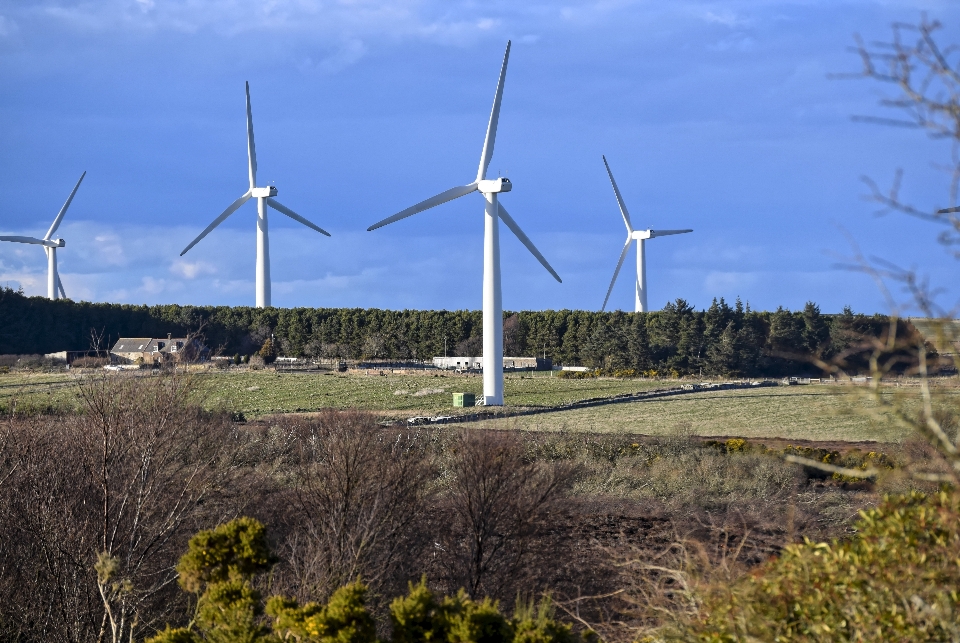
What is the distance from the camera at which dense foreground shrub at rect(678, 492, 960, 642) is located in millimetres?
6102

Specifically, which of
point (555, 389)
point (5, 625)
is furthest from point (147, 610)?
point (555, 389)

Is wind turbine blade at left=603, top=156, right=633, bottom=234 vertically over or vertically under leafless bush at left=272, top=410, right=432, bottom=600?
over

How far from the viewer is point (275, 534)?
71.2 ft

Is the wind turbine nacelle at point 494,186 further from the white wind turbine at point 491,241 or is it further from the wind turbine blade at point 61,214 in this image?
the wind turbine blade at point 61,214

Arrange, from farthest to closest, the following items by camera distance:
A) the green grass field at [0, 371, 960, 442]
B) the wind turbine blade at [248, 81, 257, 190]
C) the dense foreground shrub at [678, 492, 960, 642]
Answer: the wind turbine blade at [248, 81, 257, 190] → the green grass field at [0, 371, 960, 442] → the dense foreground shrub at [678, 492, 960, 642]

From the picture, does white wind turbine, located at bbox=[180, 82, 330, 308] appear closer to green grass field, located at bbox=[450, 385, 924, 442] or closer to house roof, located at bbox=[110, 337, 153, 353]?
house roof, located at bbox=[110, 337, 153, 353]

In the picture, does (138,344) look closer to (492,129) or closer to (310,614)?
(492,129)

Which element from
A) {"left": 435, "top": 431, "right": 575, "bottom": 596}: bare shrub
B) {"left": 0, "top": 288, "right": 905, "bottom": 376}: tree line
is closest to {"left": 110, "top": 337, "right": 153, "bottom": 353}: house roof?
{"left": 0, "top": 288, "right": 905, "bottom": 376}: tree line

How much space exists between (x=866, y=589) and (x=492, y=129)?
155 feet

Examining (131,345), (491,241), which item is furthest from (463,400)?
(131,345)

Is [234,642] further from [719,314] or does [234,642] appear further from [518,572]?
[719,314]

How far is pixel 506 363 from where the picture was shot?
88.4m

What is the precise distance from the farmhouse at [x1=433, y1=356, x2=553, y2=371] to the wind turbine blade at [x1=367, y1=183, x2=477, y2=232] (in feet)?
99.4

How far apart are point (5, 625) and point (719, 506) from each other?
68.4ft
